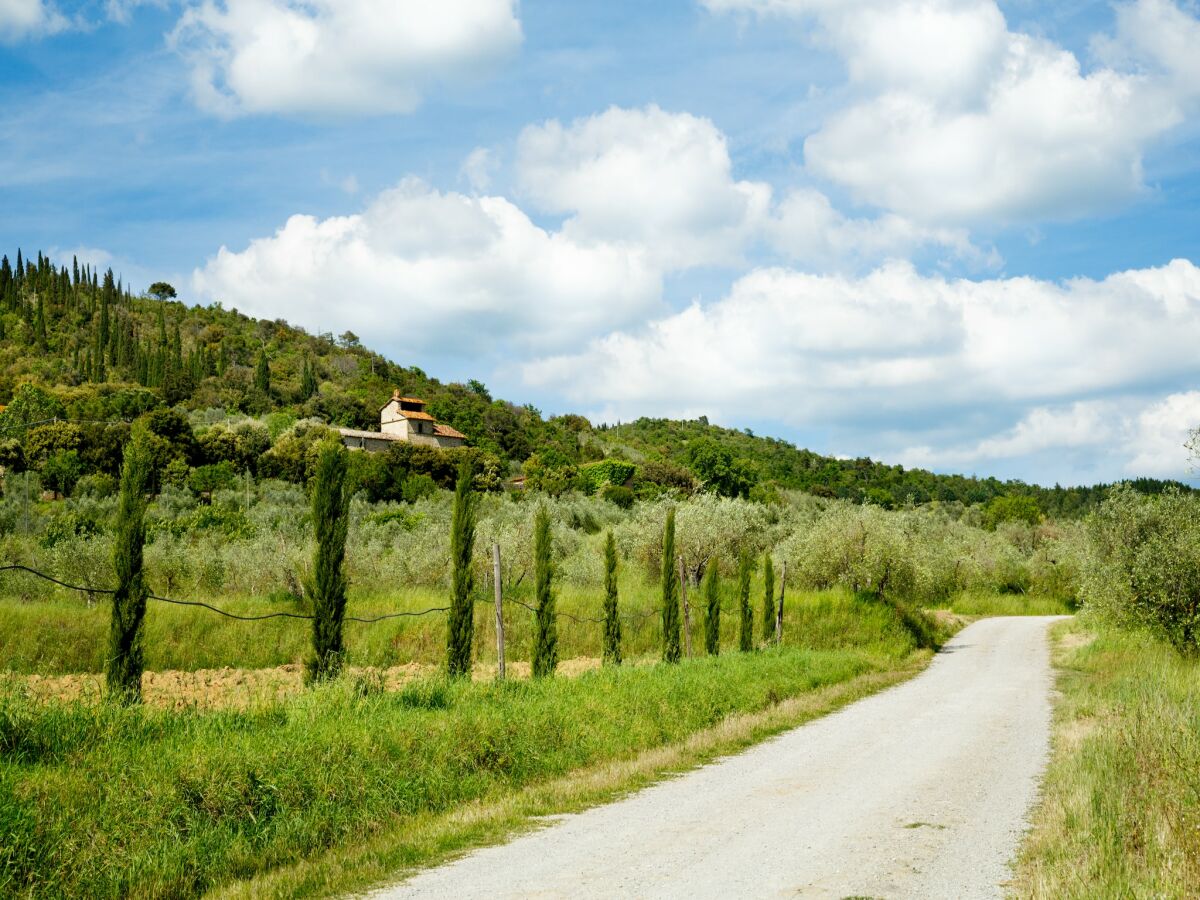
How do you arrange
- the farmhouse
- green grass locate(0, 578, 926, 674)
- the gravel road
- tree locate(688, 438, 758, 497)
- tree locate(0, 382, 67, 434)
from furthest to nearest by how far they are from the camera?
the farmhouse → tree locate(688, 438, 758, 497) → tree locate(0, 382, 67, 434) → green grass locate(0, 578, 926, 674) → the gravel road

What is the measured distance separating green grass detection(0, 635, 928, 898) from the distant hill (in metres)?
64.9

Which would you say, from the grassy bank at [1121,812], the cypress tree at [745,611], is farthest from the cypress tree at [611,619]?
the grassy bank at [1121,812]

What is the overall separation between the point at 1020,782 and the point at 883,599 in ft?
72.0

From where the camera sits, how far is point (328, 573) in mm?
14172

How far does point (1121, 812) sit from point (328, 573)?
11230mm

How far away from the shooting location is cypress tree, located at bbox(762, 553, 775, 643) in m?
27.7

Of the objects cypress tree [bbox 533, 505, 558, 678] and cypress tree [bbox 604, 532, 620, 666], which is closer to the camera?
cypress tree [bbox 533, 505, 558, 678]

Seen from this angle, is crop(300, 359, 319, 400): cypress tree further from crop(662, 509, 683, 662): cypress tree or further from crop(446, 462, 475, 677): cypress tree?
crop(446, 462, 475, 677): cypress tree

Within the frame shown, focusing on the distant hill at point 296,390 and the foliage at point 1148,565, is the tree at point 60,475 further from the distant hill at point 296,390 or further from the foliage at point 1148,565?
the foliage at point 1148,565

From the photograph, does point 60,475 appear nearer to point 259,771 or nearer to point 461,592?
point 461,592

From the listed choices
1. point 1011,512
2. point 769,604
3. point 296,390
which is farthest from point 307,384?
point 769,604

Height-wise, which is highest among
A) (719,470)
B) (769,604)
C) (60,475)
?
(719,470)

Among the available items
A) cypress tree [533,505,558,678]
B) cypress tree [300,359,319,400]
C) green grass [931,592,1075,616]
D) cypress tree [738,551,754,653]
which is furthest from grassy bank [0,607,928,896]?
cypress tree [300,359,319,400]

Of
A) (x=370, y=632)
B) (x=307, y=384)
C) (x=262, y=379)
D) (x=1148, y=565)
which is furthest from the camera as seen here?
(x=307, y=384)
